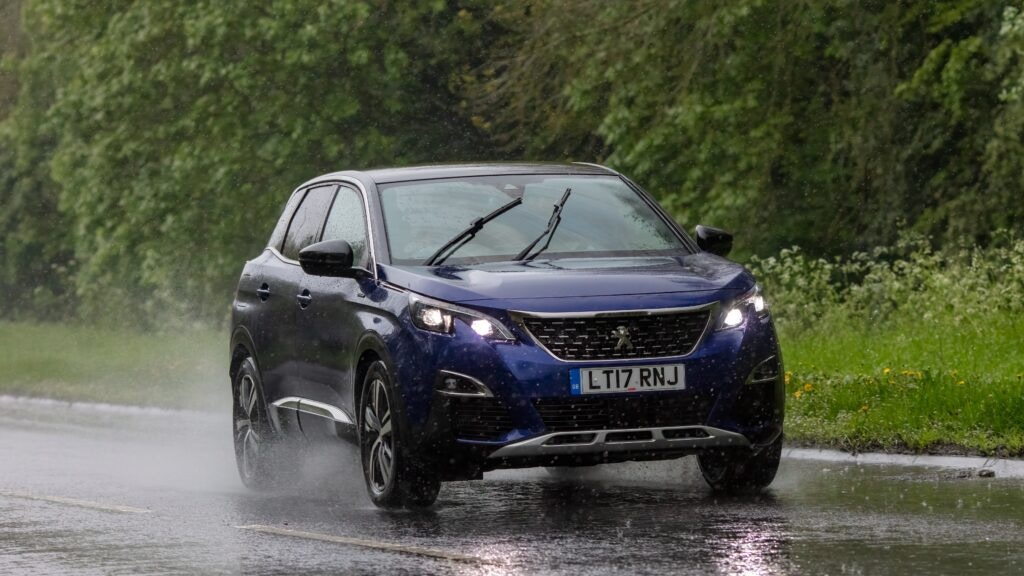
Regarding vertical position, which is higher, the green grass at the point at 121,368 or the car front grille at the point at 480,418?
the car front grille at the point at 480,418

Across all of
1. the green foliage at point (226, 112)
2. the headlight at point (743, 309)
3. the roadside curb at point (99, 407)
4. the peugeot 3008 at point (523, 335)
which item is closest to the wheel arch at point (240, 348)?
the peugeot 3008 at point (523, 335)

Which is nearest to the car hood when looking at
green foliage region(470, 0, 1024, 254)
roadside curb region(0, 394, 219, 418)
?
roadside curb region(0, 394, 219, 418)

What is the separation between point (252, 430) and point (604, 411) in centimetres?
365

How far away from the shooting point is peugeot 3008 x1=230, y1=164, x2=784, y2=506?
32.0 feet

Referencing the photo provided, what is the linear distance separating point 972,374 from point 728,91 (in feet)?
39.5

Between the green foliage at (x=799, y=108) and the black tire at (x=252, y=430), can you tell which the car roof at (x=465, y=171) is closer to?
the black tire at (x=252, y=430)

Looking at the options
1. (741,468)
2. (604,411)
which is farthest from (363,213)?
(741,468)

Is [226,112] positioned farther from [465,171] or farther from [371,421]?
[371,421]

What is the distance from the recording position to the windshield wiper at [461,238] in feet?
35.0

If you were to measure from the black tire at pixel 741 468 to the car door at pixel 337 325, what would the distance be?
194 centimetres

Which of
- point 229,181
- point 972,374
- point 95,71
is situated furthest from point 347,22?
point 972,374

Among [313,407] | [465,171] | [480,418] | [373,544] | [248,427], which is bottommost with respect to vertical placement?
[248,427]

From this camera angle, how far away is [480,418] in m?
9.80

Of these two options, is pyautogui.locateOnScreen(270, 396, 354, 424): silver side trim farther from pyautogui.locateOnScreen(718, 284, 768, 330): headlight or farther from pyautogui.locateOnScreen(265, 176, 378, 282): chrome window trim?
pyautogui.locateOnScreen(718, 284, 768, 330): headlight
